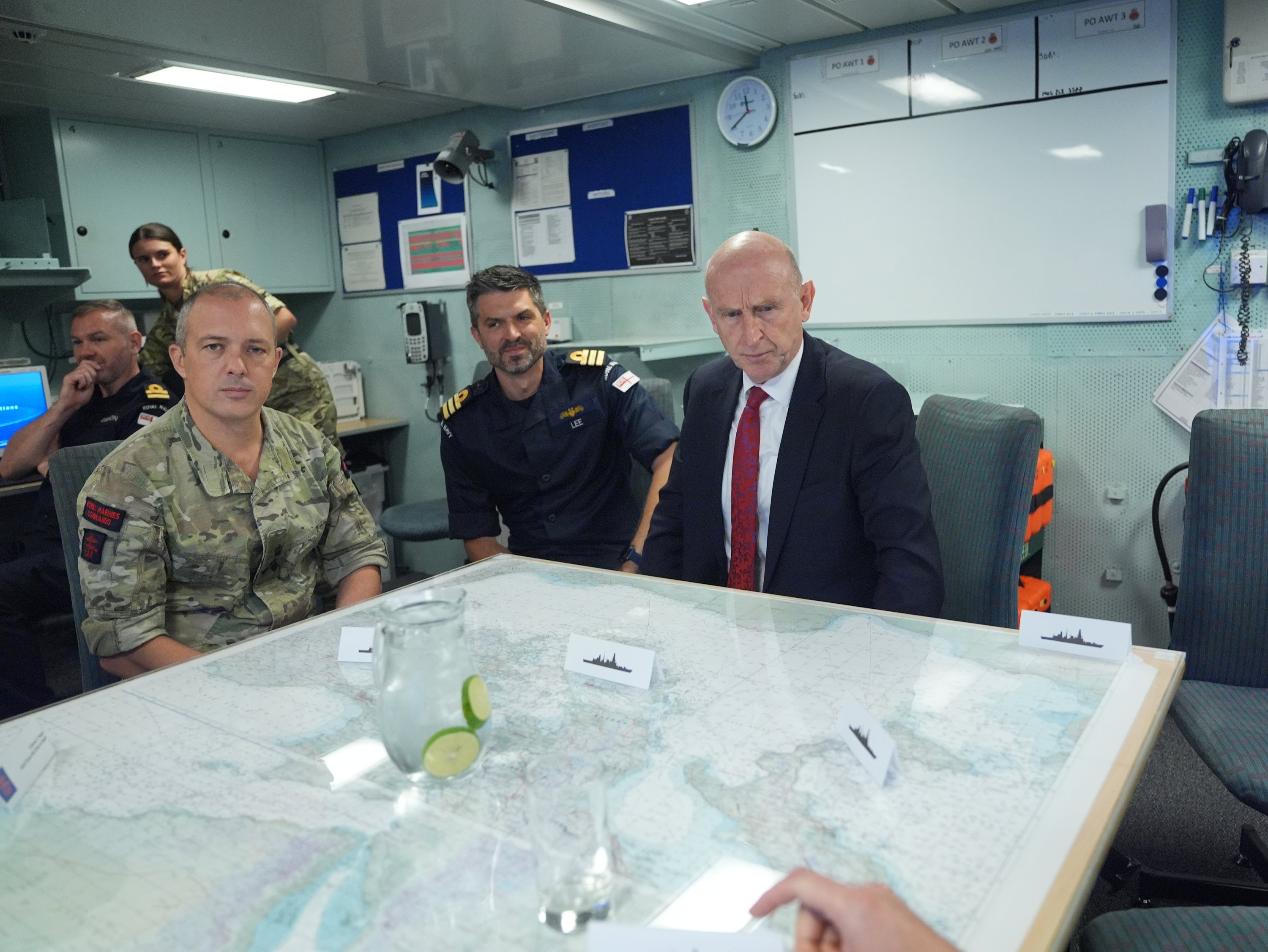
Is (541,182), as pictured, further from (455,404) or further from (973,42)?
(973,42)

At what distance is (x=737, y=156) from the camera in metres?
3.58

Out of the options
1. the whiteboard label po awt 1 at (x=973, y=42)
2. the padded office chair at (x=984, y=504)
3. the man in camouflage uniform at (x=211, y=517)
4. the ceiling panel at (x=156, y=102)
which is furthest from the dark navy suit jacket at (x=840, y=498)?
the ceiling panel at (x=156, y=102)

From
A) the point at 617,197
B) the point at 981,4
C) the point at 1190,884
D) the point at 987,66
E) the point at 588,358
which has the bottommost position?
the point at 1190,884

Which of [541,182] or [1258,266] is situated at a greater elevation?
[541,182]

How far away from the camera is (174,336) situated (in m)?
3.80

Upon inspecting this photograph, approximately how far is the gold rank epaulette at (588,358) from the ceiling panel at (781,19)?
106 cm

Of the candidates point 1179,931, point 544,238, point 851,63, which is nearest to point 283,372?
point 544,238

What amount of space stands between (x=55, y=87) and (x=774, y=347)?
3090 mm

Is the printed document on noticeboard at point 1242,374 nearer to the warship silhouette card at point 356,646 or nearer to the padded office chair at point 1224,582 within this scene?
the padded office chair at point 1224,582

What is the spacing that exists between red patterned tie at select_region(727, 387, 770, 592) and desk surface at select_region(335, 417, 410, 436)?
2861 millimetres

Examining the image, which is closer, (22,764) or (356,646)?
(22,764)

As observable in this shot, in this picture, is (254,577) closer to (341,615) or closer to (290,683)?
(341,615)

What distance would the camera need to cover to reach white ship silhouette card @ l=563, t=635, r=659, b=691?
49.9 inches

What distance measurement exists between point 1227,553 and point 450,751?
155 cm
